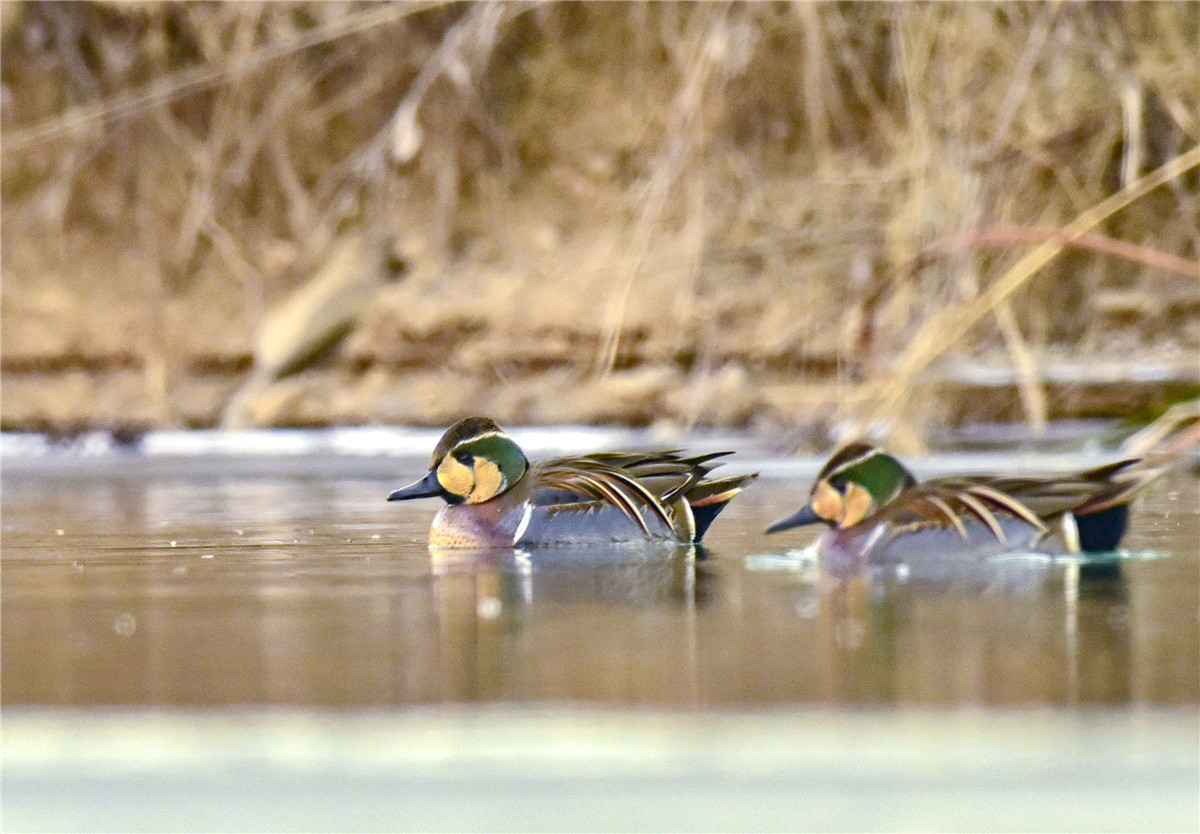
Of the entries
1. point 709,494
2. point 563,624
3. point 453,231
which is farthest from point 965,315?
point 453,231

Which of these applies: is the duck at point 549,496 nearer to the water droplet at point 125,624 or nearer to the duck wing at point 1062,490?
the duck wing at point 1062,490

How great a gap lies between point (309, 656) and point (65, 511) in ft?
9.15

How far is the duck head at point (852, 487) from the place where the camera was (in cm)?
355

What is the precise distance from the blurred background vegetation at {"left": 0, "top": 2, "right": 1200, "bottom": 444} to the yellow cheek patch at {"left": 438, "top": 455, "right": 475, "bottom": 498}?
3.19 metres

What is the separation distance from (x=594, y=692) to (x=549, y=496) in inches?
68.7

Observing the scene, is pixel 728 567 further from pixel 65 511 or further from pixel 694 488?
pixel 65 511

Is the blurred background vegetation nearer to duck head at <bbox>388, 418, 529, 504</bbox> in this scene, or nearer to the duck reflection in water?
duck head at <bbox>388, 418, 529, 504</bbox>

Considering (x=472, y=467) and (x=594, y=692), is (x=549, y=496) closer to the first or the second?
(x=472, y=467)

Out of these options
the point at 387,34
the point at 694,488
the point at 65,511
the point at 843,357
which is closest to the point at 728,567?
the point at 694,488

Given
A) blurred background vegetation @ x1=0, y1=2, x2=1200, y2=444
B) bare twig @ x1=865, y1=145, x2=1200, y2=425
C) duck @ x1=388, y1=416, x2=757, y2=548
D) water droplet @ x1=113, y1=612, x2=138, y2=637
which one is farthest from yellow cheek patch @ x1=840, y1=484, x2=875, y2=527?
blurred background vegetation @ x1=0, y1=2, x2=1200, y2=444

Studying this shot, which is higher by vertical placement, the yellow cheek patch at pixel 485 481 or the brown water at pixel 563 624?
the yellow cheek patch at pixel 485 481

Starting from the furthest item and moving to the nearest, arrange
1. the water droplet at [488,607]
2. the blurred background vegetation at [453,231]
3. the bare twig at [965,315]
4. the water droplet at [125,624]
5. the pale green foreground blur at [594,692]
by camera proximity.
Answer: the blurred background vegetation at [453,231] < the bare twig at [965,315] < the water droplet at [488,607] < the water droplet at [125,624] < the pale green foreground blur at [594,692]

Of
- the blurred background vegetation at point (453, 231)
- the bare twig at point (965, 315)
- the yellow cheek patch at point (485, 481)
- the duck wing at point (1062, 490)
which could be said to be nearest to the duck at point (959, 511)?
the duck wing at point (1062, 490)

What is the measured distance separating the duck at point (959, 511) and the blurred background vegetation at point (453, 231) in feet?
11.2
